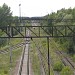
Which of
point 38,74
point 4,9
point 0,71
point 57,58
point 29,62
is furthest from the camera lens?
point 4,9

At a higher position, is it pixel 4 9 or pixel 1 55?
pixel 4 9

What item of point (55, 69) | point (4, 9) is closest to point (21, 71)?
point (55, 69)

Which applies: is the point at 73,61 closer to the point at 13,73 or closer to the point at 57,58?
A: the point at 57,58

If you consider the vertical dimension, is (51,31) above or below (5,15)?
below

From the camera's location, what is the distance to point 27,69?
29.1 metres

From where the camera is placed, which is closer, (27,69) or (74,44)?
(27,69)

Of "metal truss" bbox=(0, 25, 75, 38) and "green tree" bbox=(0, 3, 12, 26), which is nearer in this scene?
"metal truss" bbox=(0, 25, 75, 38)

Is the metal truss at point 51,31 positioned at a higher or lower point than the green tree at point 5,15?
lower

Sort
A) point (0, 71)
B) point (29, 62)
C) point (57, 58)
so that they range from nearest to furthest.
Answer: point (0, 71)
point (29, 62)
point (57, 58)

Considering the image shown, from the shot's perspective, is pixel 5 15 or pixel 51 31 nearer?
pixel 51 31

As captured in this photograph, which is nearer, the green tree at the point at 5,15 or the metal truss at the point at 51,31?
the metal truss at the point at 51,31

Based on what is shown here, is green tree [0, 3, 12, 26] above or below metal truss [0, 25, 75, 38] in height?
above

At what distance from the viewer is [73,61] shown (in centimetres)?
3425

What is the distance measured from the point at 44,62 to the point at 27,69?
4532mm
